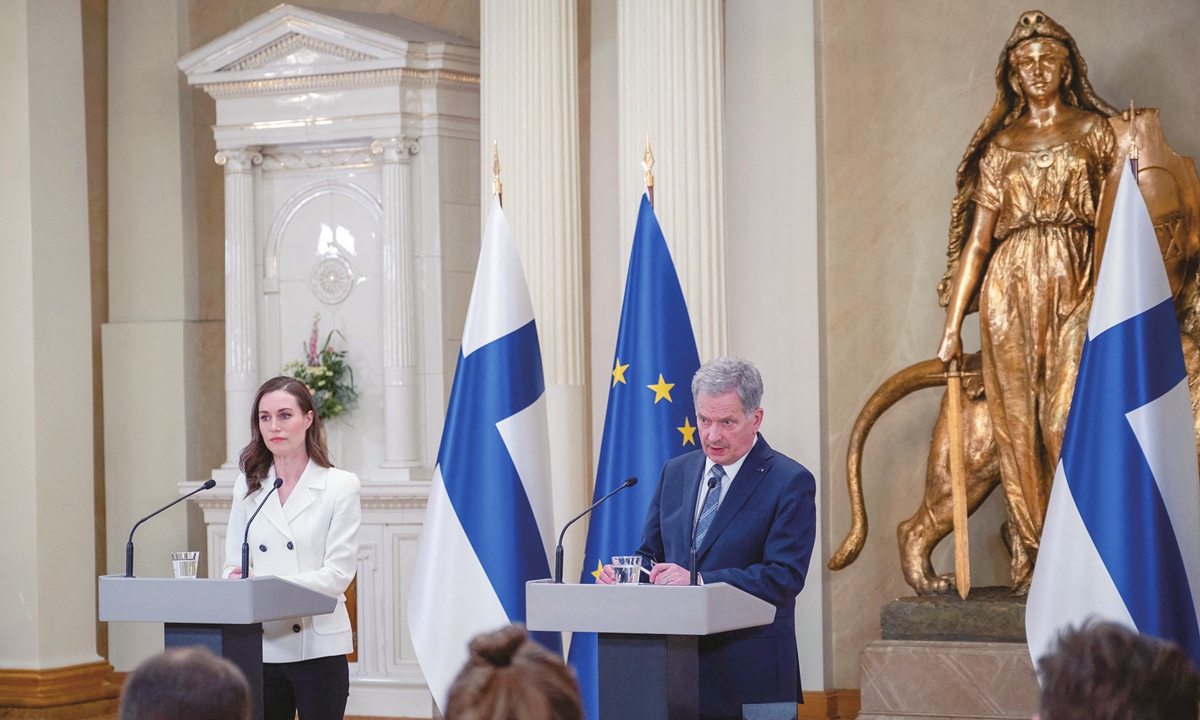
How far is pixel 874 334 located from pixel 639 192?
4.57 ft

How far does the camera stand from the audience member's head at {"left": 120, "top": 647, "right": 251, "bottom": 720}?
1889mm

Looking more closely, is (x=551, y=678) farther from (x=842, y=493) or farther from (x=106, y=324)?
(x=106, y=324)

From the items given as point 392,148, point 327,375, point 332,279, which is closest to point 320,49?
point 392,148

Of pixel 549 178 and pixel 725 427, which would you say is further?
pixel 549 178

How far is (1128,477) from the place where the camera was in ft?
14.5

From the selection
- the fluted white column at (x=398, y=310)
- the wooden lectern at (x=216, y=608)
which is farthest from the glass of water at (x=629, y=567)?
the fluted white column at (x=398, y=310)

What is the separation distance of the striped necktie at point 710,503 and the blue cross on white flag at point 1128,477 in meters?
1.27

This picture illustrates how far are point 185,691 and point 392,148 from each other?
5738 millimetres

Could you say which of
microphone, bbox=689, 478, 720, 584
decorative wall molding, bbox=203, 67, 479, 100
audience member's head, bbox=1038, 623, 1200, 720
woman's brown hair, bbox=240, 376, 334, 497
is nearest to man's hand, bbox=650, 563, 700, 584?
microphone, bbox=689, 478, 720, 584

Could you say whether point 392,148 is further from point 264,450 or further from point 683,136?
point 264,450

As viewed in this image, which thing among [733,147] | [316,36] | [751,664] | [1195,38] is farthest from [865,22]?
[751,664]

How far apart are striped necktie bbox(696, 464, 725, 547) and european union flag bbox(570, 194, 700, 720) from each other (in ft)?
5.11

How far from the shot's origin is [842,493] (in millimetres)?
6855

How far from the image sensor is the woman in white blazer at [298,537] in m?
3.89
